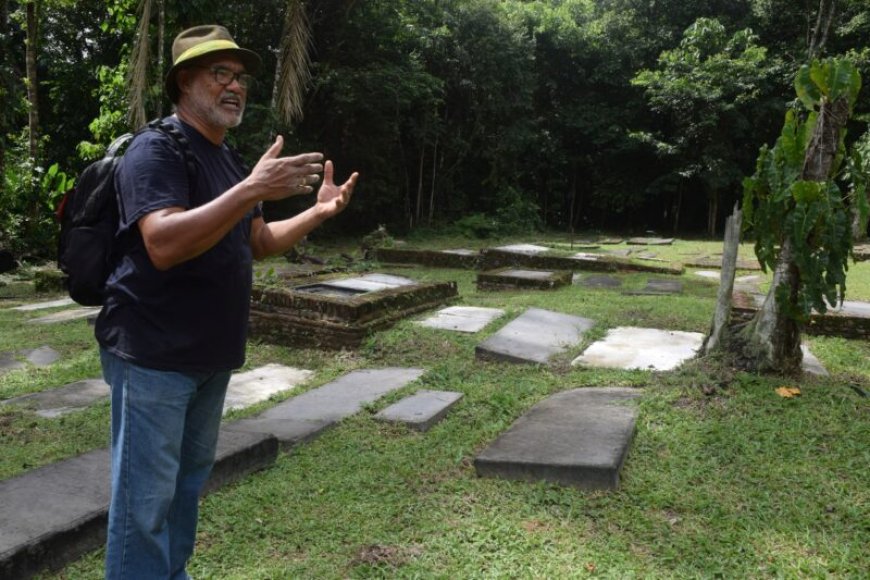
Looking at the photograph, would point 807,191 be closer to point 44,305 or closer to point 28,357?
point 28,357

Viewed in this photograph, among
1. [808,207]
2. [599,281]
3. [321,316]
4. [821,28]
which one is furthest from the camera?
[821,28]

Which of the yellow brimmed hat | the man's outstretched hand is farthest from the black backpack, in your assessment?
the man's outstretched hand

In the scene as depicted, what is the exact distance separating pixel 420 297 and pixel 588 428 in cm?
359

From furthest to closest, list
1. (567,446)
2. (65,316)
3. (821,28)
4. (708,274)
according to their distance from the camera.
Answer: (821,28) → (708,274) → (65,316) → (567,446)

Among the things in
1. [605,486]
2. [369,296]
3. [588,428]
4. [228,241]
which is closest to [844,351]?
[588,428]

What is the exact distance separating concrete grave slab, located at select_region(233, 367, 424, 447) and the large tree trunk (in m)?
2.19

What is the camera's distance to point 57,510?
242 cm

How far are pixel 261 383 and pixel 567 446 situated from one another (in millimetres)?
2509

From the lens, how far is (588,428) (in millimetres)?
3332

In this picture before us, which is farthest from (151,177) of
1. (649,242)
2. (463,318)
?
(649,242)

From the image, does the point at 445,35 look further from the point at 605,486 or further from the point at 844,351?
the point at 605,486

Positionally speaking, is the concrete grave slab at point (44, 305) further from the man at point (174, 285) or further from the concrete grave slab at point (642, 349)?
the man at point (174, 285)

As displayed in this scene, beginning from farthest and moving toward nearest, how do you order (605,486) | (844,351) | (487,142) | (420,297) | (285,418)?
(487,142) → (420,297) → (844,351) → (285,418) → (605,486)

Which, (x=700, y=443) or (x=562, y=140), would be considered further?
(x=562, y=140)
